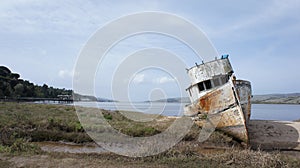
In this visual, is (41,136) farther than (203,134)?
No

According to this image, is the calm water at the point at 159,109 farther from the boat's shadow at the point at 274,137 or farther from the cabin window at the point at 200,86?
the boat's shadow at the point at 274,137

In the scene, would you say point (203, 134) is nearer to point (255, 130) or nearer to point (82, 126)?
point (255, 130)

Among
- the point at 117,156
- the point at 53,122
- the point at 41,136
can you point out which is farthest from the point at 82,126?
the point at 117,156

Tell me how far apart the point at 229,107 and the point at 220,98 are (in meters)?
0.64

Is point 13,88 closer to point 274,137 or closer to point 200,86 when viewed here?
point 200,86

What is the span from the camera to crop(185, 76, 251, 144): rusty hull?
1271cm

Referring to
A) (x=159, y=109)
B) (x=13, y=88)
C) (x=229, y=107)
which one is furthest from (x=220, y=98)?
(x=13, y=88)

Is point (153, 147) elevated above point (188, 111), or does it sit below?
below

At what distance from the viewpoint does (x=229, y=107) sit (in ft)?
42.8

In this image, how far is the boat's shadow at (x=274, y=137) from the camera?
45.3 feet

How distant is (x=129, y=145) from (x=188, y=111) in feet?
18.5

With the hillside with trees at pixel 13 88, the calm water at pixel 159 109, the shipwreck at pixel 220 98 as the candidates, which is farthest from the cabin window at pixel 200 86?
the hillside with trees at pixel 13 88

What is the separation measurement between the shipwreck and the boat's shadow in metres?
1.59

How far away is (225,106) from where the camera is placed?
1319 cm
